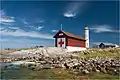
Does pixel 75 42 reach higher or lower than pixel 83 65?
higher

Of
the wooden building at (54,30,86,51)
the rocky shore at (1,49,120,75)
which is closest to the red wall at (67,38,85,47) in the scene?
the wooden building at (54,30,86,51)

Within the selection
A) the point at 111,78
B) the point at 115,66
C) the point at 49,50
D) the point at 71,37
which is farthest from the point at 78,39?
the point at 111,78

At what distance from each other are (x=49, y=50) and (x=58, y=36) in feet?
13.9

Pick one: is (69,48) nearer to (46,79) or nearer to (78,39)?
(78,39)

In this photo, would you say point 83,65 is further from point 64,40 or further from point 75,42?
point 75,42

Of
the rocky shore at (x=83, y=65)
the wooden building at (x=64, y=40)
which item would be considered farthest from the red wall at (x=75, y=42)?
the rocky shore at (x=83, y=65)

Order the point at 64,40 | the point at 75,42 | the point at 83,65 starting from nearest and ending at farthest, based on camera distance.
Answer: the point at 83,65 → the point at 64,40 → the point at 75,42

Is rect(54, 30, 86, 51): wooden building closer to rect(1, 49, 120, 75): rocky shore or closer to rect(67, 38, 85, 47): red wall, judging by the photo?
rect(67, 38, 85, 47): red wall

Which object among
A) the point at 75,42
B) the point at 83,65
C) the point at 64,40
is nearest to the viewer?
the point at 83,65

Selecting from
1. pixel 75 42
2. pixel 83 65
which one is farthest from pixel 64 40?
pixel 83 65

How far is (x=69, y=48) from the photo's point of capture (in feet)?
124

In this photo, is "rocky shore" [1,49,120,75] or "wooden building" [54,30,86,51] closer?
"rocky shore" [1,49,120,75]

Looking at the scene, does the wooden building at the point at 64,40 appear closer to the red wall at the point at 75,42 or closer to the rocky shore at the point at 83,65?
the red wall at the point at 75,42

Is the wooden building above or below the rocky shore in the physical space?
above
